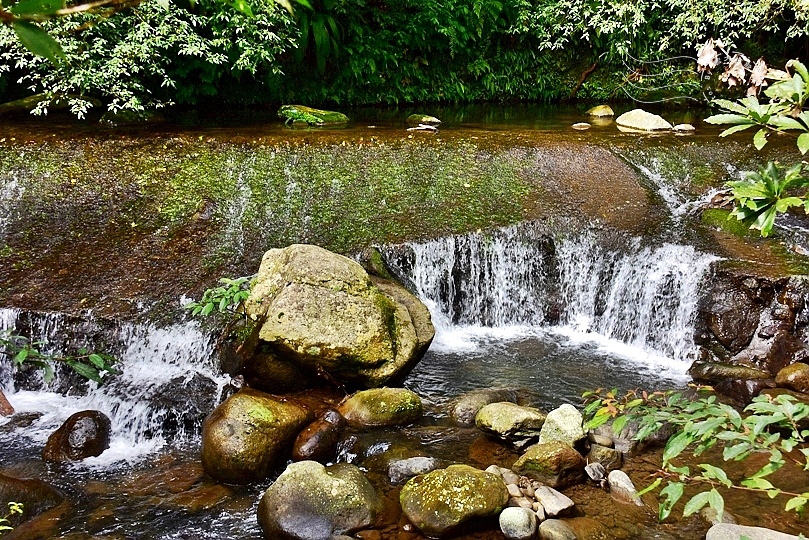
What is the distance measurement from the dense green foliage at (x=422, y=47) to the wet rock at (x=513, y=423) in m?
7.09

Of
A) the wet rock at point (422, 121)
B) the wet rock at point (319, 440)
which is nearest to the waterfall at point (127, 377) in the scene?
the wet rock at point (319, 440)

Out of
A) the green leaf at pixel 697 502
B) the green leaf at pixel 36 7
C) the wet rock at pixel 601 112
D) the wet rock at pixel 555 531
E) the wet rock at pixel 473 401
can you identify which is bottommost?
the wet rock at pixel 555 531

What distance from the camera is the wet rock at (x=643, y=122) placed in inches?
452

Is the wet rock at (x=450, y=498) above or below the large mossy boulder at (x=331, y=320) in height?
below

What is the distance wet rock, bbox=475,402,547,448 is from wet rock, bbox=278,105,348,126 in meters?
7.22

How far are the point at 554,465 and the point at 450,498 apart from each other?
92 centimetres

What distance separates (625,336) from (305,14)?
8.93m

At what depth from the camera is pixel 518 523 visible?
4.02 meters

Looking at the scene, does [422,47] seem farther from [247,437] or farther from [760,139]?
[760,139]

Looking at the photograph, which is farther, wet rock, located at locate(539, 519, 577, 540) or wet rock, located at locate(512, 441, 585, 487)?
wet rock, located at locate(512, 441, 585, 487)

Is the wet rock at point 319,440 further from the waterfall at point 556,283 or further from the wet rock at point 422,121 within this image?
the wet rock at point 422,121

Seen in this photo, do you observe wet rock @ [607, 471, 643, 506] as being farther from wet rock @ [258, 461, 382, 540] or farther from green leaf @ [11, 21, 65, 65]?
green leaf @ [11, 21, 65, 65]

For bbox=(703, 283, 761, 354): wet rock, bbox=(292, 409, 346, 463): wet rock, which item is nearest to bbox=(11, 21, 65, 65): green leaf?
bbox=(292, 409, 346, 463): wet rock

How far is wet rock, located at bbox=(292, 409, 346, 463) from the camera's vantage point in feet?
15.9
